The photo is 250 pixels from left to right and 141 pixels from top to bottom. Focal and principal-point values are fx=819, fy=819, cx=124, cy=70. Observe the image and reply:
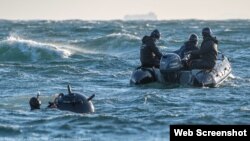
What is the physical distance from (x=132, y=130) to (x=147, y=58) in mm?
8289

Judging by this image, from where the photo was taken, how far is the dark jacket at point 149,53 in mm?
24266

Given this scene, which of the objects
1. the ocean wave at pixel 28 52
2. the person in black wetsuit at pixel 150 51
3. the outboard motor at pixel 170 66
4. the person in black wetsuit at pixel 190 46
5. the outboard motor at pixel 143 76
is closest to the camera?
the outboard motor at pixel 170 66

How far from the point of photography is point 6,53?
38.2 metres

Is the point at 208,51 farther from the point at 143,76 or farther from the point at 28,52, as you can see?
the point at 28,52

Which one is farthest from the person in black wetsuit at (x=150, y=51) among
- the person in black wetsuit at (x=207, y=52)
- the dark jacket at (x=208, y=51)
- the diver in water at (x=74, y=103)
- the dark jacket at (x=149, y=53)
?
the diver in water at (x=74, y=103)

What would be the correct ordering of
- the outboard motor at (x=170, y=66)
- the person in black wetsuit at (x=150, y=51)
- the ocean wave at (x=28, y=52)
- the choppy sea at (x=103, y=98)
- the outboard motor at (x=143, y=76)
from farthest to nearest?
the ocean wave at (x=28, y=52)
the person in black wetsuit at (x=150, y=51)
the outboard motor at (x=143, y=76)
the outboard motor at (x=170, y=66)
the choppy sea at (x=103, y=98)

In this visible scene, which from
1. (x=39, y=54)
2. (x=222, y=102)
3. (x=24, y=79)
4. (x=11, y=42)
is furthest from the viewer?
(x=11, y=42)

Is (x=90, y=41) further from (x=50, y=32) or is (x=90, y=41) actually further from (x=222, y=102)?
(x=222, y=102)

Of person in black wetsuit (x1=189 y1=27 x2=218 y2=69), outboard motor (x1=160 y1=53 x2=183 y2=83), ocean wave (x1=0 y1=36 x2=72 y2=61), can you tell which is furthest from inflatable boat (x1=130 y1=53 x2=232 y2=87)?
ocean wave (x1=0 y1=36 x2=72 y2=61)

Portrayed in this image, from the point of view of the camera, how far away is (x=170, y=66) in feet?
77.2

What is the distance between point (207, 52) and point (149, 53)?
1798 mm

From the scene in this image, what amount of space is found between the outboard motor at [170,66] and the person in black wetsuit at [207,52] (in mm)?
579

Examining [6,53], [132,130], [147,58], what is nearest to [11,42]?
[6,53]

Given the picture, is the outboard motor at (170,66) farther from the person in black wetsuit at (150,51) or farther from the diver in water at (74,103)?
the diver in water at (74,103)
